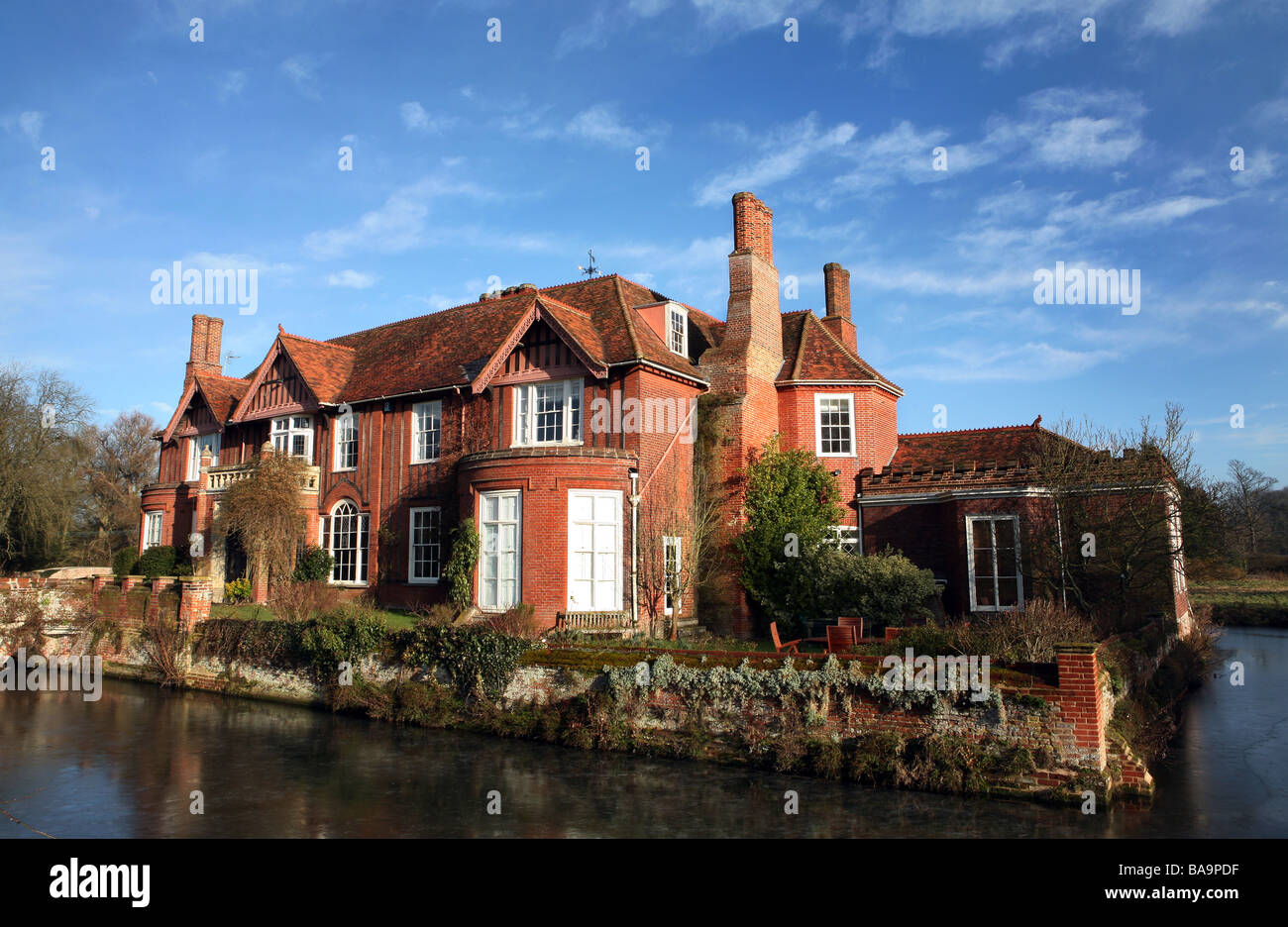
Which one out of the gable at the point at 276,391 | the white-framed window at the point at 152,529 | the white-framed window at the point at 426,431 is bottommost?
the white-framed window at the point at 152,529

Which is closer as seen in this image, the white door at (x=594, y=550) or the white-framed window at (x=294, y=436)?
the white door at (x=594, y=550)

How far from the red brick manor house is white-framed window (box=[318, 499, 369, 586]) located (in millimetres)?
70

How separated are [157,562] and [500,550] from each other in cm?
1583

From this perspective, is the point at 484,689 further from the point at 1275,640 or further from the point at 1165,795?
the point at 1275,640

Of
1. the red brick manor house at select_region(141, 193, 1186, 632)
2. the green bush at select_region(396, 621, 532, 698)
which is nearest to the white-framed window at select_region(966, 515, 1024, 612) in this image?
the red brick manor house at select_region(141, 193, 1186, 632)

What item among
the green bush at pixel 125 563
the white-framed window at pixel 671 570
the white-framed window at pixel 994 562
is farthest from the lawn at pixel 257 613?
the white-framed window at pixel 994 562

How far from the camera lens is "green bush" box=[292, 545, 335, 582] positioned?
82.5ft

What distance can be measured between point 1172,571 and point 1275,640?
18.1 metres

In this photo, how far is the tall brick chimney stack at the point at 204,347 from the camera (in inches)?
1356

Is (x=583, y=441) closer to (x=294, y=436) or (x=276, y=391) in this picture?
(x=294, y=436)

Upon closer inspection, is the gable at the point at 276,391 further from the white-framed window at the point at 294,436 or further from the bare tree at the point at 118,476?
the bare tree at the point at 118,476

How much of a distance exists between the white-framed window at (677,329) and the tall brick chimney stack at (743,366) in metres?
0.82
